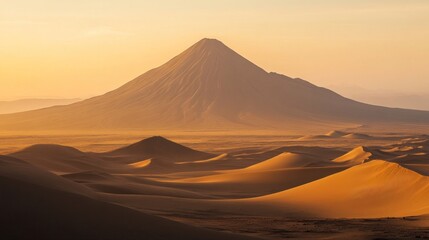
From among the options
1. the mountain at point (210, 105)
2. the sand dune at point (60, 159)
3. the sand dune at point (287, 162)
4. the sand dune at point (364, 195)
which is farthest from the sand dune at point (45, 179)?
the mountain at point (210, 105)

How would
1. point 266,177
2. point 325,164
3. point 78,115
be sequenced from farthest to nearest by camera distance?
point 78,115
point 325,164
point 266,177

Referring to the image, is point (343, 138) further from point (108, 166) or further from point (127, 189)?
point (127, 189)

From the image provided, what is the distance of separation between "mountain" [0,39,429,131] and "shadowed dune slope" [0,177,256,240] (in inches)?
4603

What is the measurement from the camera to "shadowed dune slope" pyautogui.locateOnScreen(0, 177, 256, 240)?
1088 centimetres

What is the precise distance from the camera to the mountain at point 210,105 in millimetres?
139500

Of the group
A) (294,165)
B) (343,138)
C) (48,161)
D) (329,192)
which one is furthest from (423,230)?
(343,138)

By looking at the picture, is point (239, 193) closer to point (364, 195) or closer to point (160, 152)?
point (364, 195)

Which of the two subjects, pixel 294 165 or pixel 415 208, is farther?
pixel 294 165

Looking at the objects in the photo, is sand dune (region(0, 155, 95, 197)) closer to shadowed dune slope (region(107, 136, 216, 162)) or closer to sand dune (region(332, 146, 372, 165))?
sand dune (region(332, 146, 372, 165))

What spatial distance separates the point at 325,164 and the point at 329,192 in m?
18.2

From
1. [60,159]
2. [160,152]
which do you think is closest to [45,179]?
[60,159]

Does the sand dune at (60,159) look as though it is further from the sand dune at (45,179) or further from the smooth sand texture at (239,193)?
the sand dune at (45,179)

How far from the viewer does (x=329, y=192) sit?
27219 millimetres

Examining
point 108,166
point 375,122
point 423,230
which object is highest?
point 375,122
